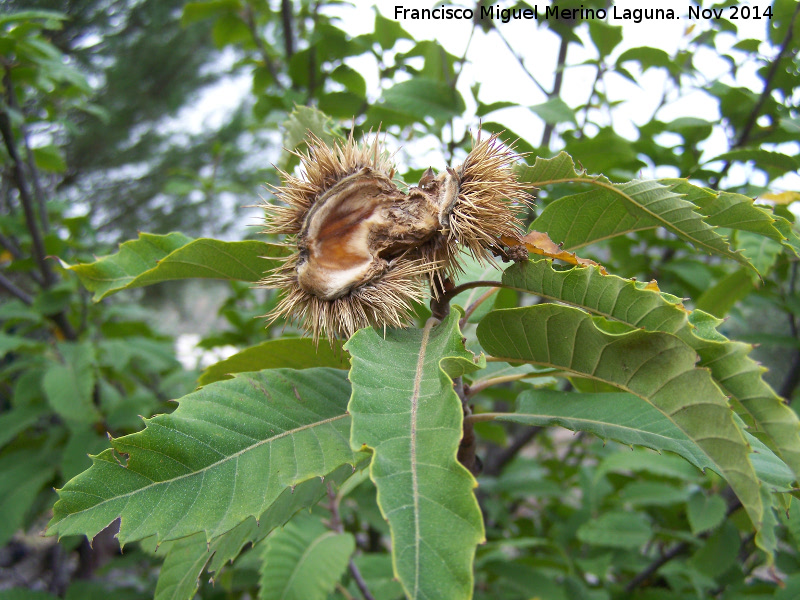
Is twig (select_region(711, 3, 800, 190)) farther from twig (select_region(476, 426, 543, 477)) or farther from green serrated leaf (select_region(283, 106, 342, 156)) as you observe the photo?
green serrated leaf (select_region(283, 106, 342, 156))

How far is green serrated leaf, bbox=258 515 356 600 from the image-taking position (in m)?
1.47

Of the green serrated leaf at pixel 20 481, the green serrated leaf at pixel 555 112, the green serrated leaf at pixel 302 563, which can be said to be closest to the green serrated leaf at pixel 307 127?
the green serrated leaf at pixel 555 112

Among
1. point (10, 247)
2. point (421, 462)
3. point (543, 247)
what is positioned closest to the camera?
point (421, 462)

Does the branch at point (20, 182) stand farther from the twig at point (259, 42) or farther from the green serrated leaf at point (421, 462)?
the green serrated leaf at point (421, 462)

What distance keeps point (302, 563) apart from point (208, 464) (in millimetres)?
908

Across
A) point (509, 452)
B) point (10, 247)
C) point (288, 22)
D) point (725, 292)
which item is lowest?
point (509, 452)

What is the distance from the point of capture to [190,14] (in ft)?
8.29

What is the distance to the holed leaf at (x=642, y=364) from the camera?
65 cm

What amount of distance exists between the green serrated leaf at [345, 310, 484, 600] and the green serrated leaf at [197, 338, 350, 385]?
12.4 inches

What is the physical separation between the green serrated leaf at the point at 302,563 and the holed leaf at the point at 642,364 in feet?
3.15

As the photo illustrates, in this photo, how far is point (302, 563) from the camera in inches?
61.2

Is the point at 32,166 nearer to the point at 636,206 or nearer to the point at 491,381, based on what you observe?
the point at 491,381

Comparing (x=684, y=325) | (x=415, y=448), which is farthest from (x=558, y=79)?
(x=415, y=448)

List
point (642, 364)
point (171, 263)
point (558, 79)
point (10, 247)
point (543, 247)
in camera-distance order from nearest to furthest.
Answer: point (642, 364)
point (543, 247)
point (171, 263)
point (558, 79)
point (10, 247)
